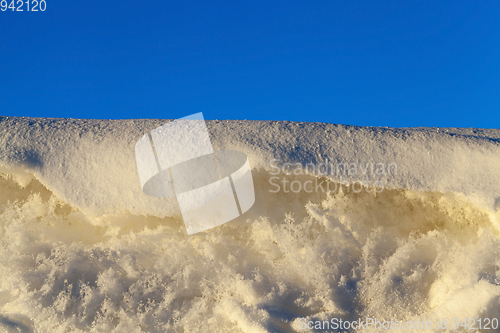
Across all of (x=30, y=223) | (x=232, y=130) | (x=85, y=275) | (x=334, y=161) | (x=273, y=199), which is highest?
(x=232, y=130)

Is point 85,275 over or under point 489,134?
under

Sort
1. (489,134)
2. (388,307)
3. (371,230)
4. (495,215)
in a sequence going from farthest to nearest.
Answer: (489,134)
(371,230)
(495,215)
(388,307)

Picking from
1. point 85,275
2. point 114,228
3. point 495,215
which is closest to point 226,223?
point 114,228

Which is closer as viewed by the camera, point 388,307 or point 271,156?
point 388,307

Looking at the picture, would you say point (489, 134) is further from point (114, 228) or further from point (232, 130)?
point (114, 228)

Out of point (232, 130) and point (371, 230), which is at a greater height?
point (232, 130)

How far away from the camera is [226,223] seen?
6.26 feet

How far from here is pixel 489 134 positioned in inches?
83.7

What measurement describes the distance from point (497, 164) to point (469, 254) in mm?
500

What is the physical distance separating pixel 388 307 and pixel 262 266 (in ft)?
2.01

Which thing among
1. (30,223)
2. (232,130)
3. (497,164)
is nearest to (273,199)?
(232,130)

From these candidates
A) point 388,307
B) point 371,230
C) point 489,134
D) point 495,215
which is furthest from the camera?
point 489,134

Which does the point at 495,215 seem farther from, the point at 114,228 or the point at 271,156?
the point at 114,228

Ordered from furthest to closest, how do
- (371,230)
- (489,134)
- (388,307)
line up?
1. (489,134)
2. (371,230)
3. (388,307)
